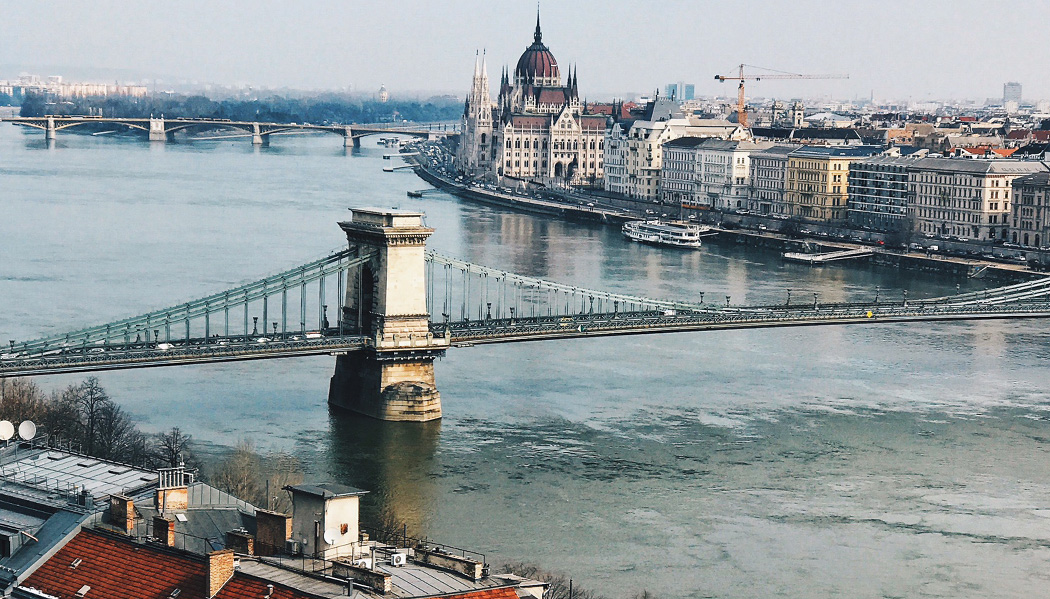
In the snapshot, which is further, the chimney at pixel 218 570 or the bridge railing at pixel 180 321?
the bridge railing at pixel 180 321

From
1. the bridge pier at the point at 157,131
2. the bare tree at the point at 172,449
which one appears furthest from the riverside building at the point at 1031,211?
the bridge pier at the point at 157,131

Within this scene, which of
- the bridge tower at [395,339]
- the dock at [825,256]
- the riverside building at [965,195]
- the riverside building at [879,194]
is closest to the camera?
the bridge tower at [395,339]

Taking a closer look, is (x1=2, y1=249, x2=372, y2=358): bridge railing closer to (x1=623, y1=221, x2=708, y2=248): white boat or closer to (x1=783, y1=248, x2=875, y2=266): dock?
(x1=783, y1=248, x2=875, y2=266): dock

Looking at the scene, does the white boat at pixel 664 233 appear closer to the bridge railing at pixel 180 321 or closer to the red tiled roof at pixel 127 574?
the bridge railing at pixel 180 321

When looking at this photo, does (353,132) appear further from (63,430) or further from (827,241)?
(63,430)

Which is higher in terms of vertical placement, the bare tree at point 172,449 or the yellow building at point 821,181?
the yellow building at point 821,181

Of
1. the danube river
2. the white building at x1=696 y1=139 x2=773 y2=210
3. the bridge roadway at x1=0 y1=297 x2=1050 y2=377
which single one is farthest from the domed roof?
the bridge roadway at x1=0 y1=297 x2=1050 y2=377
